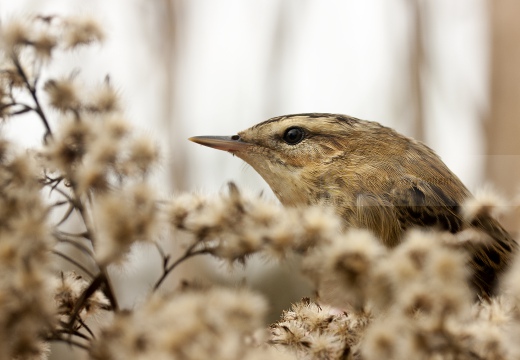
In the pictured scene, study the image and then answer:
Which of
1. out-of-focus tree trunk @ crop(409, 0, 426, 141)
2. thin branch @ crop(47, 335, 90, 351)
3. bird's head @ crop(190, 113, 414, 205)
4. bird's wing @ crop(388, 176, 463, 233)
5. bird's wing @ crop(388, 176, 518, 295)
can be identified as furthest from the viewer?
out-of-focus tree trunk @ crop(409, 0, 426, 141)

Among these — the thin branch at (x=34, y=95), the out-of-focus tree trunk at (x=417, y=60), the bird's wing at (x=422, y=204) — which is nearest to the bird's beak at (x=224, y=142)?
the bird's wing at (x=422, y=204)

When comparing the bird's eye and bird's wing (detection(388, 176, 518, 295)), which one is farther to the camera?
the bird's eye

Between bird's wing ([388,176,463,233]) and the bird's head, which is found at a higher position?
the bird's head

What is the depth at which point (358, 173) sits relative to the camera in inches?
56.9

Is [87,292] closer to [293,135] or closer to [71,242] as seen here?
[71,242]

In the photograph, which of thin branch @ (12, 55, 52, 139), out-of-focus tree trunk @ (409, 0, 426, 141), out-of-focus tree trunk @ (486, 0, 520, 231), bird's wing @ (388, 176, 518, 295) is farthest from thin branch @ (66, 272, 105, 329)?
out-of-focus tree trunk @ (486, 0, 520, 231)

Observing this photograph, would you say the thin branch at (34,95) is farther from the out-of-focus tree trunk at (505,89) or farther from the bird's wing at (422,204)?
the out-of-focus tree trunk at (505,89)

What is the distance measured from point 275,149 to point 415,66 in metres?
1.10

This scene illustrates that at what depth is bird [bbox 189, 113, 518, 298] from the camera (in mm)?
1296

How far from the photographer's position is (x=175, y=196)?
747mm

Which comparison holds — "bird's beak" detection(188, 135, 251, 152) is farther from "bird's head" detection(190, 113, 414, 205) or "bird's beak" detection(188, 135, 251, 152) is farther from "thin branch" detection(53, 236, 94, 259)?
"thin branch" detection(53, 236, 94, 259)

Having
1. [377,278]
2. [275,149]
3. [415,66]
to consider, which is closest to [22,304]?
[377,278]

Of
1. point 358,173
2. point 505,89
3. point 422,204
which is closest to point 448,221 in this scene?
point 422,204

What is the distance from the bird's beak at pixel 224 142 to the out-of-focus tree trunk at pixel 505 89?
1260mm
